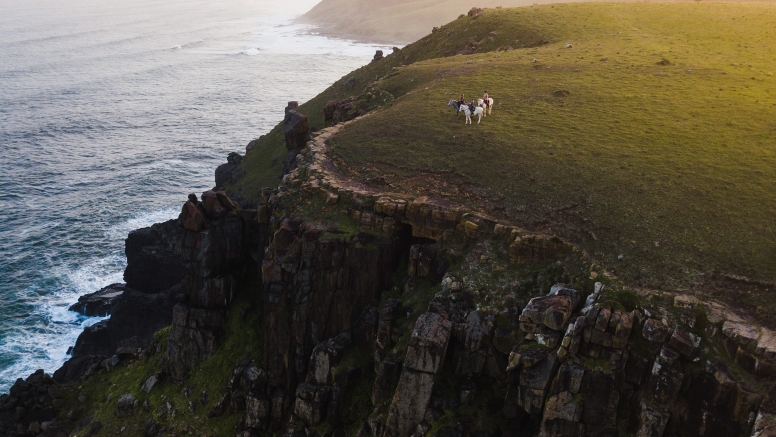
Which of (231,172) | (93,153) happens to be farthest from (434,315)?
(93,153)

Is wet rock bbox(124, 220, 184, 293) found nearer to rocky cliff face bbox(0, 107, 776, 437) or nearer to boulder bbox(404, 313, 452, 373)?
rocky cliff face bbox(0, 107, 776, 437)

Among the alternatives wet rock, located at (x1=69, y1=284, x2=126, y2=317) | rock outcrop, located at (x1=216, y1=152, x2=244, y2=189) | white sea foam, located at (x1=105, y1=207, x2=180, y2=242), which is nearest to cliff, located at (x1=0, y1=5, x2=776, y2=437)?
wet rock, located at (x1=69, y1=284, x2=126, y2=317)

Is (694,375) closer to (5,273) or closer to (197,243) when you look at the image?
(197,243)

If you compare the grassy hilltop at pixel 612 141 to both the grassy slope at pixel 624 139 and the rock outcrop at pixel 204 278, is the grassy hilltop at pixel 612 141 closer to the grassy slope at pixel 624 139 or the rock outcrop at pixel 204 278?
the grassy slope at pixel 624 139

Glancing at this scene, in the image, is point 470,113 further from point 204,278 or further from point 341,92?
point 341,92

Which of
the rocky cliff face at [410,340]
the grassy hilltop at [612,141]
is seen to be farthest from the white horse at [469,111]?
the rocky cliff face at [410,340]

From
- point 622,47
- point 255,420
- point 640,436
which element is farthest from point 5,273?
point 622,47
